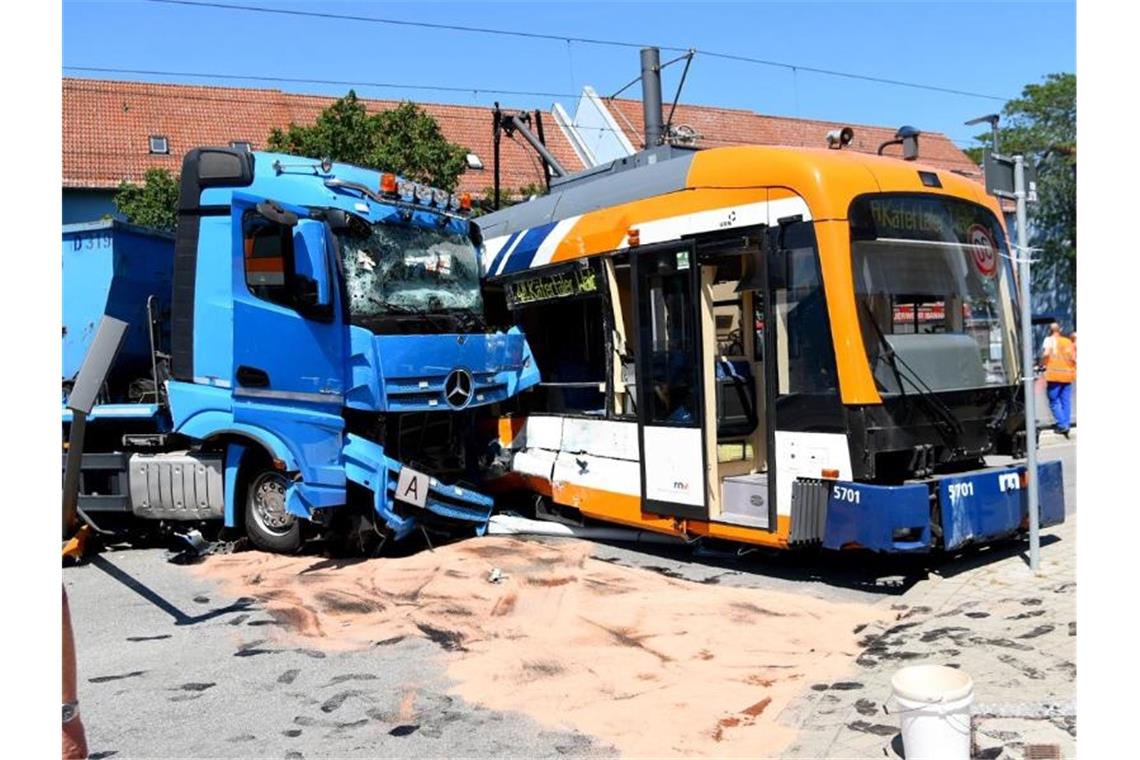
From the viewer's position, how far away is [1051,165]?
29.2 m

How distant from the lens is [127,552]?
9148 millimetres

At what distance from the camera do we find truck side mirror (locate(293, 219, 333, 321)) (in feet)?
25.8

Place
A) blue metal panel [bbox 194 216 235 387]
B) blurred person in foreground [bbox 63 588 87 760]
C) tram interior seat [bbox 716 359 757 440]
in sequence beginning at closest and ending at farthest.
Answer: blurred person in foreground [bbox 63 588 87 760], tram interior seat [bbox 716 359 757 440], blue metal panel [bbox 194 216 235 387]

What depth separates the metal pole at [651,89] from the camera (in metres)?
14.8

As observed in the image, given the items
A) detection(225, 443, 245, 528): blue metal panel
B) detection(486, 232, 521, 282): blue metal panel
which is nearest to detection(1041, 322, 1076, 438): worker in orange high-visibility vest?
detection(486, 232, 521, 282): blue metal panel

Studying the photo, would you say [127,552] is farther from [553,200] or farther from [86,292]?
[553,200]

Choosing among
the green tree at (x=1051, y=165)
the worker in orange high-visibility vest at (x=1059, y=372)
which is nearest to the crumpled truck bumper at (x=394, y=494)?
the worker in orange high-visibility vest at (x=1059, y=372)

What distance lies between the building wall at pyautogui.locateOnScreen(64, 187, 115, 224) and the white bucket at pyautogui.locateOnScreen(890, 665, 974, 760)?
2745 centimetres

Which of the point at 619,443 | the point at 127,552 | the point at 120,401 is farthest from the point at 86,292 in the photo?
the point at 619,443

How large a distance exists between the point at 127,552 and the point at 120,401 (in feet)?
4.97

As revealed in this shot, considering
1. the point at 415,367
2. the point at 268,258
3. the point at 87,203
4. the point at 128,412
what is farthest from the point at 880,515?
the point at 87,203

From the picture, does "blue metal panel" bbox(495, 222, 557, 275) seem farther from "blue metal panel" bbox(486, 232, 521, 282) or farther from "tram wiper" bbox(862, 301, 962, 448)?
"tram wiper" bbox(862, 301, 962, 448)

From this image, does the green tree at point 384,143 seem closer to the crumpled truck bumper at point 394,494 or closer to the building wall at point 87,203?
the crumpled truck bumper at point 394,494

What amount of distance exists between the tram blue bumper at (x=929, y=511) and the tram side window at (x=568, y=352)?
2.67 metres
